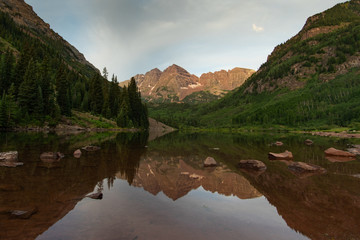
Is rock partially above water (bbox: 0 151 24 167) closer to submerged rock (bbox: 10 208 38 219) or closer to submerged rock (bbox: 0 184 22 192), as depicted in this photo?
submerged rock (bbox: 0 184 22 192)

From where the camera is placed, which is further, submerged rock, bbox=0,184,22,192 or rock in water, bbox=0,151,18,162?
rock in water, bbox=0,151,18,162

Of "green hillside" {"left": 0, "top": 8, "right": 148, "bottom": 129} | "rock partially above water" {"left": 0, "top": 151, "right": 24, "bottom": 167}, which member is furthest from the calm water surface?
"green hillside" {"left": 0, "top": 8, "right": 148, "bottom": 129}

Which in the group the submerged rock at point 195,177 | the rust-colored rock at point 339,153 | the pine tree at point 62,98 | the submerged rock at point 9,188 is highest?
the pine tree at point 62,98

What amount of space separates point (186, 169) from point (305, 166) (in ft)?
38.1

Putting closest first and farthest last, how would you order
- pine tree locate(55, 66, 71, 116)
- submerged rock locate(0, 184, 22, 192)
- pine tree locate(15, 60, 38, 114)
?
submerged rock locate(0, 184, 22, 192) < pine tree locate(15, 60, 38, 114) < pine tree locate(55, 66, 71, 116)

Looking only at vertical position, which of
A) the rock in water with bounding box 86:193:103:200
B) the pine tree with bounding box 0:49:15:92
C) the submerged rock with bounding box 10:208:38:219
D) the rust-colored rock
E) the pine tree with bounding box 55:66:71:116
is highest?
the pine tree with bounding box 0:49:15:92

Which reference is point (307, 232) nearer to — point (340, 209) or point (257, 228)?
point (257, 228)

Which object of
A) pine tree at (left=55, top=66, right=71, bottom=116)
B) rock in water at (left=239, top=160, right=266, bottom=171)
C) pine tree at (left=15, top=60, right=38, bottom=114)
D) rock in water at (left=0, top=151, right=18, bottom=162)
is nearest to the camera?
rock in water at (left=0, top=151, right=18, bottom=162)

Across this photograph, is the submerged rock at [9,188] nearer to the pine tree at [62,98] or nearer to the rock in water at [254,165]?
the rock in water at [254,165]

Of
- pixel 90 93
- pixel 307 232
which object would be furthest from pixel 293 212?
pixel 90 93

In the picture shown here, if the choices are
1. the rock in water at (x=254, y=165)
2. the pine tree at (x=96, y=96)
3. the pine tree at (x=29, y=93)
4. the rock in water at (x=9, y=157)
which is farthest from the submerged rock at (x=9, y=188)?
the pine tree at (x=96, y=96)

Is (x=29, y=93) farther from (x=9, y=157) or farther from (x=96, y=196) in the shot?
(x=96, y=196)

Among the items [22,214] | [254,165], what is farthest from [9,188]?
[254,165]

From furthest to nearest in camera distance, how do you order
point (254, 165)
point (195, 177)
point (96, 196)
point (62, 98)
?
point (62, 98) < point (254, 165) < point (195, 177) < point (96, 196)
